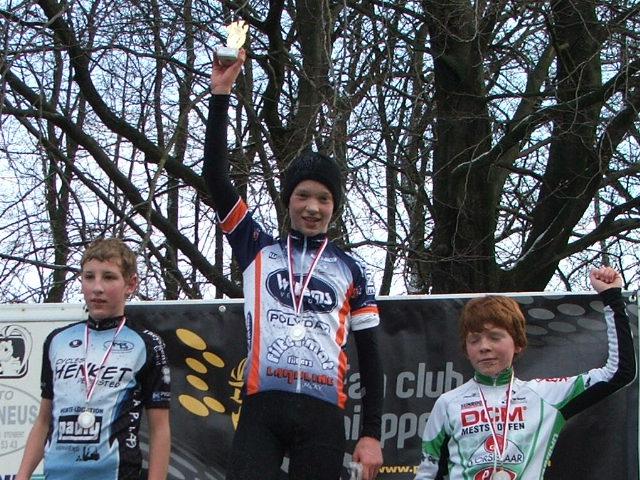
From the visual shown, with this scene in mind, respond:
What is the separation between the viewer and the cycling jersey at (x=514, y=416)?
3.62 m

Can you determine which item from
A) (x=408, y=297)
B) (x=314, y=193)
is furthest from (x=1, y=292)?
(x=314, y=193)

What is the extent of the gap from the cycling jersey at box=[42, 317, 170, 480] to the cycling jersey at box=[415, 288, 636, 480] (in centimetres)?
103

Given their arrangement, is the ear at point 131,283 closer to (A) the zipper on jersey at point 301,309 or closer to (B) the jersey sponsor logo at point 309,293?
Answer: (B) the jersey sponsor logo at point 309,293

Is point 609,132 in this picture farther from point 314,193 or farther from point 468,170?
point 314,193

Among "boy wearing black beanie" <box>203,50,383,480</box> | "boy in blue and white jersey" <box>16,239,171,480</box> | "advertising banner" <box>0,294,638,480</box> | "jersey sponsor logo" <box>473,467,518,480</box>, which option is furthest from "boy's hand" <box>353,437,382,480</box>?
"advertising banner" <box>0,294,638,480</box>

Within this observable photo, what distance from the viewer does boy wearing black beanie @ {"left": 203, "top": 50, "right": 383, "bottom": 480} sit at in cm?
335

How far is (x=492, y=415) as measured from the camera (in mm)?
3686

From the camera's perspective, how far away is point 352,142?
7.11 m

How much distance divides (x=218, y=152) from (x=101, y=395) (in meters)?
0.93

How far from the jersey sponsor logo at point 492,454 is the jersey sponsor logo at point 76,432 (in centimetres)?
130

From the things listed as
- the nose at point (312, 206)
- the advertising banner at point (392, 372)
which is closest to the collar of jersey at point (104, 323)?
the nose at point (312, 206)

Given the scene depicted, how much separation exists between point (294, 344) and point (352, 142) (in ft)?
12.6

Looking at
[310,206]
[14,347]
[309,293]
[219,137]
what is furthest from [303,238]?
[14,347]

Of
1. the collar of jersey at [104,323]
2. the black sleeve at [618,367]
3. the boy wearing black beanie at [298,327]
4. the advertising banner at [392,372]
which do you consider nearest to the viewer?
the boy wearing black beanie at [298,327]
